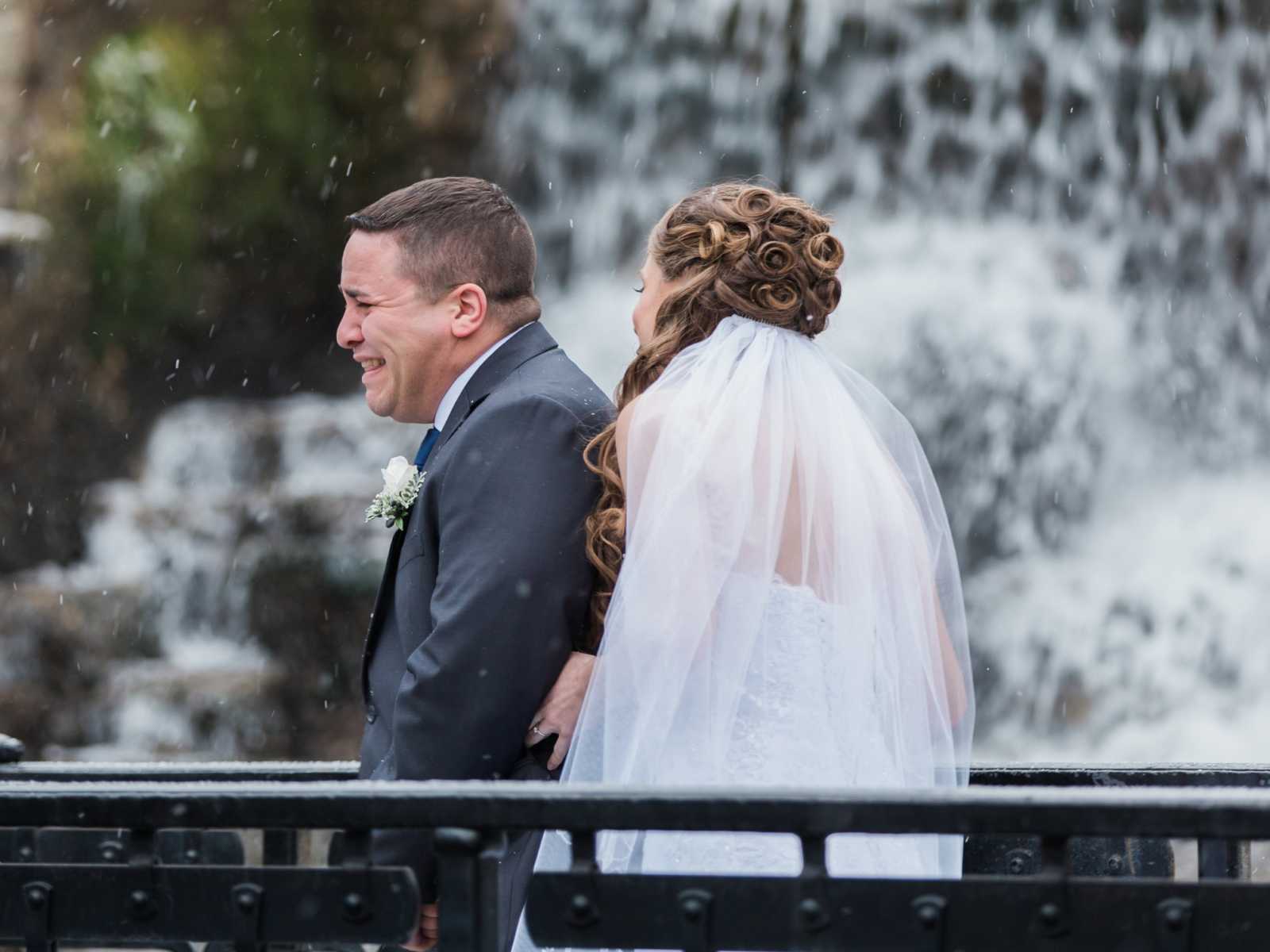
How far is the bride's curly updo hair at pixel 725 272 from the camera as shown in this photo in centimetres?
268

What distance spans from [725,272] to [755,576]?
1.82 feet

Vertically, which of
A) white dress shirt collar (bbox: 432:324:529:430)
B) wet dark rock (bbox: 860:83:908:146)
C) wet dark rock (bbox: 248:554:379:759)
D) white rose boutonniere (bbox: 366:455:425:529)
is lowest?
wet dark rock (bbox: 248:554:379:759)

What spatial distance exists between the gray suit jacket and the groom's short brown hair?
Answer: 18 centimetres

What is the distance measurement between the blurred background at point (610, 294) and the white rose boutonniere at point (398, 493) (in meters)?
6.26

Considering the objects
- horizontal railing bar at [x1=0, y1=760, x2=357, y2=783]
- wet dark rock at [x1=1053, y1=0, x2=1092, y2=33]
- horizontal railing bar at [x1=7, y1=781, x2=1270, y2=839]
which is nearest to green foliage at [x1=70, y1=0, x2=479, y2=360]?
wet dark rock at [x1=1053, y1=0, x2=1092, y2=33]

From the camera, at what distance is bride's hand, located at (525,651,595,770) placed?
2547mm

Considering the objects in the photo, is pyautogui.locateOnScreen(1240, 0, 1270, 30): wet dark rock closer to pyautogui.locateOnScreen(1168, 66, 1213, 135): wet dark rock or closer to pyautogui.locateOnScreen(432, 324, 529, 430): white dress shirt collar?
pyautogui.locateOnScreen(1168, 66, 1213, 135): wet dark rock

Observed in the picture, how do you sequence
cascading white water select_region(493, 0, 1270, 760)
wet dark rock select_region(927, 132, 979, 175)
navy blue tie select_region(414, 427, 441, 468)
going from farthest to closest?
wet dark rock select_region(927, 132, 979, 175), cascading white water select_region(493, 0, 1270, 760), navy blue tie select_region(414, 427, 441, 468)

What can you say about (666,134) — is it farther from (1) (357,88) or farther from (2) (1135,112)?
(2) (1135,112)

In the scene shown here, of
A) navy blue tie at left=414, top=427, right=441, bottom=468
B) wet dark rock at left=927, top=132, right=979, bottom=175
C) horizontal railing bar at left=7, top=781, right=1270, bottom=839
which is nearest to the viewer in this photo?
horizontal railing bar at left=7, top=781, right=1270, bottom=839

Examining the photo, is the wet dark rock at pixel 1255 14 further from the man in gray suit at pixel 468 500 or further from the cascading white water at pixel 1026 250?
the man in gray suit at pixel 468 500

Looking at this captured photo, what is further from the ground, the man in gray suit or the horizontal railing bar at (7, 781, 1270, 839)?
the man in gray suit

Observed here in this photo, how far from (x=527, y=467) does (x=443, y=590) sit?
257 millimetres

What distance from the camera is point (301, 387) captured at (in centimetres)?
1228
